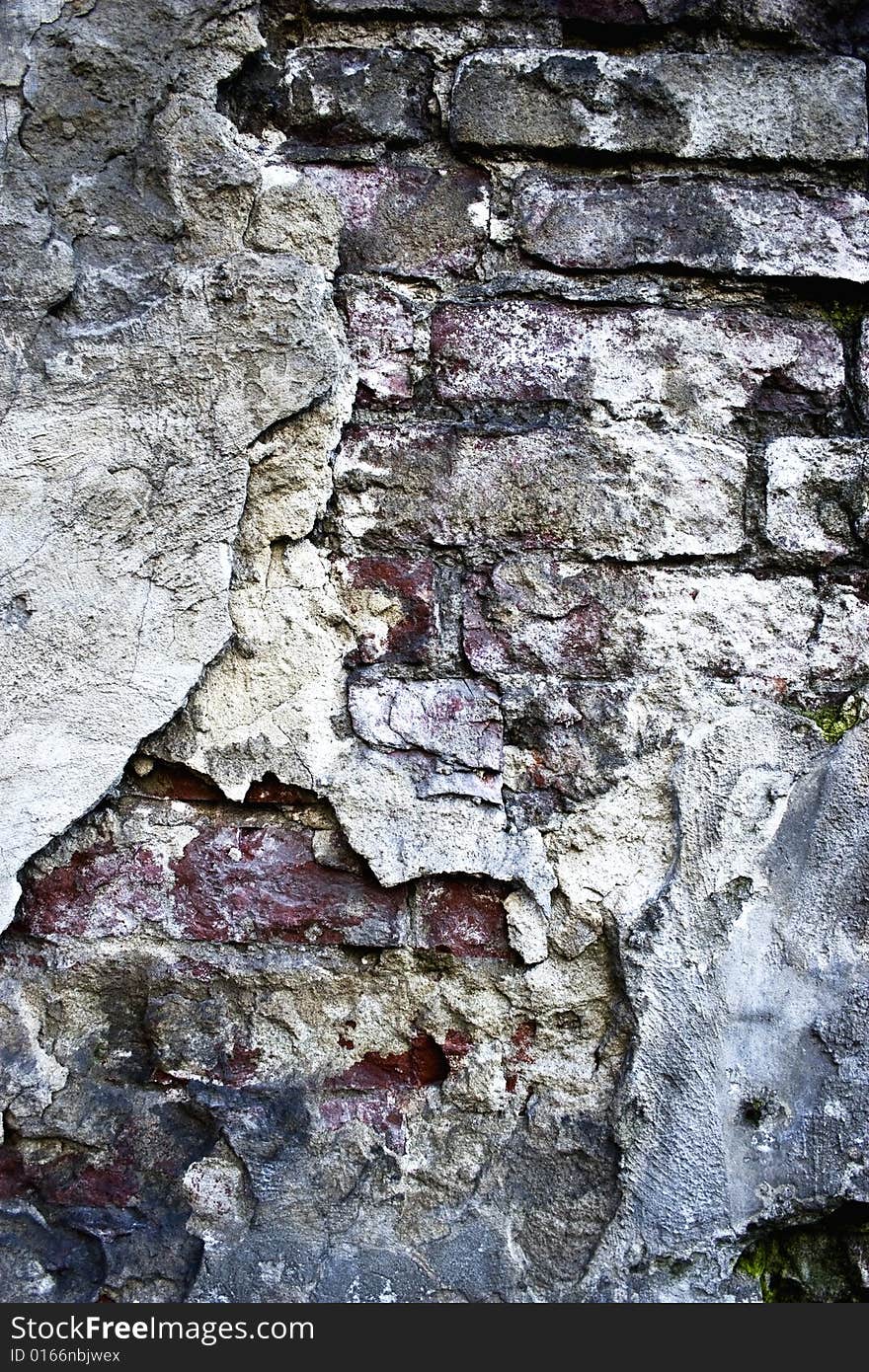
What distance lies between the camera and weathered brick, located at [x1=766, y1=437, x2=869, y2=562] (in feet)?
3.69

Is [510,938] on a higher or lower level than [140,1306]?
higher

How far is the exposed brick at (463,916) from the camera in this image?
1112 millimetres

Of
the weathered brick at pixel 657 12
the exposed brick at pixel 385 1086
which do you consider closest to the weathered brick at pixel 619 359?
the weathered brick at pixel 657 12

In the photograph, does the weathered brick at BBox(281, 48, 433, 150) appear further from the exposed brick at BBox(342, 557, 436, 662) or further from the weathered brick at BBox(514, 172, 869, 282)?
the exposed brick at BBox(342, 557, 436, 662)

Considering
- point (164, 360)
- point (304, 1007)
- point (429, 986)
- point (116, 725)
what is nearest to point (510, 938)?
point (429, 986)

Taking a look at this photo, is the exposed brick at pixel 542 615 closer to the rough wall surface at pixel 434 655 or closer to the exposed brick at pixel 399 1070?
the rough wall surface at pixel 434 655

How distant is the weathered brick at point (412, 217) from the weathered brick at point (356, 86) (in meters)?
0.05

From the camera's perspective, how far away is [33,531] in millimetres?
1086

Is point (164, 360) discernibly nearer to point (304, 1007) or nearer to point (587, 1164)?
point (304, 1007)

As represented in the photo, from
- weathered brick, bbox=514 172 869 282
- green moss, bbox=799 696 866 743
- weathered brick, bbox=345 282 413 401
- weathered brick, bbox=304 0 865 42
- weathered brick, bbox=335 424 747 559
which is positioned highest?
weathered brick, bbox=304 0 865 42

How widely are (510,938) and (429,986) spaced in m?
0.10

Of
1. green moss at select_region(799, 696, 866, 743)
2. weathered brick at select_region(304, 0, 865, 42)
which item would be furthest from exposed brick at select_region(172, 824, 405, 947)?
weathered brick at select_region(304, 0, 865, 42)

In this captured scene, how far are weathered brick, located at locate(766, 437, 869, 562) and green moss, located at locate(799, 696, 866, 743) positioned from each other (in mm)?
155

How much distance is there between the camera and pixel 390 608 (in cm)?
112
